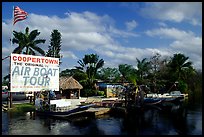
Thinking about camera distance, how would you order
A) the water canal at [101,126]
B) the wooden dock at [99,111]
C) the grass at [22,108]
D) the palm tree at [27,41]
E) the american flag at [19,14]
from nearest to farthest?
1. the water canal at [101,126]
2. the american flag at [19,14]
3. the wooden dock at [99,111]
4. the grass at [22,108]
5. the palm tree at [27,41]

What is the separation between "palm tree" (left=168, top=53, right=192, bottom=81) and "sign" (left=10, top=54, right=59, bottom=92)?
4300cm

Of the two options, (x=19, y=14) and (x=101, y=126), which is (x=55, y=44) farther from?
(x=101, y=126)

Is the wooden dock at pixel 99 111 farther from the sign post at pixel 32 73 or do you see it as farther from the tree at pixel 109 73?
the tree at pixel 109 73

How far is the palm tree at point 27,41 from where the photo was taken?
47.5m

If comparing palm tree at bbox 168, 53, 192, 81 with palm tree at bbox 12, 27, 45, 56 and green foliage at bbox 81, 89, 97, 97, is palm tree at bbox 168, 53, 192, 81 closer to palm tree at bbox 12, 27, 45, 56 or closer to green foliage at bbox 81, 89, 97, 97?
green foliage at bbox 81, 89, 97, 97

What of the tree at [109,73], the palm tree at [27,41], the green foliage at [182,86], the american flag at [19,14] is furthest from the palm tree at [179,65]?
the american flag at [19,14]

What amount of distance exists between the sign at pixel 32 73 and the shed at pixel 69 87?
51.0ft

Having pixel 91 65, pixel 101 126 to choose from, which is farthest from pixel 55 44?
pixel 101 126

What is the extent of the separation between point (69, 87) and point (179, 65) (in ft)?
106

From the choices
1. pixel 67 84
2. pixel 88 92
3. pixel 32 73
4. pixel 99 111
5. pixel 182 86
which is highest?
pixel 32 73

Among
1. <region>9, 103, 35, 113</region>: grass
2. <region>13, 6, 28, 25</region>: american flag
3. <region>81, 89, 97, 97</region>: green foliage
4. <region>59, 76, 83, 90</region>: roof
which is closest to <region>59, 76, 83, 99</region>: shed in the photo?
<region>59, 76, 83, 90</region>: roof

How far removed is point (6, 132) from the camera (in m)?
23.9

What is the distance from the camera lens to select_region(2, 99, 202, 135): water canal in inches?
942

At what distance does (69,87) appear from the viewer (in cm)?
5097
